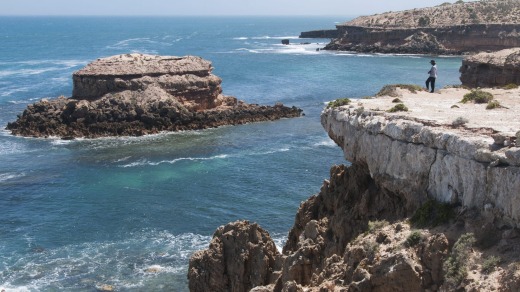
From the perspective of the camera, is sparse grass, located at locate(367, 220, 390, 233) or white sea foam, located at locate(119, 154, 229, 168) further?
white sea foam, located at locate(119, 154, 229, 168)

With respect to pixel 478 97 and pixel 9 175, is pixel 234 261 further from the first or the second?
pixel 9 175

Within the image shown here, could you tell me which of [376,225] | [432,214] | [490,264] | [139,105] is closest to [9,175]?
[139,105]

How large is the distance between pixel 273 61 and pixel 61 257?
97.5 m

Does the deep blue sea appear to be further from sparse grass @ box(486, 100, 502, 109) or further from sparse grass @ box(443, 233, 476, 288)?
sparse grass @ box(443, 233, 476, 288)

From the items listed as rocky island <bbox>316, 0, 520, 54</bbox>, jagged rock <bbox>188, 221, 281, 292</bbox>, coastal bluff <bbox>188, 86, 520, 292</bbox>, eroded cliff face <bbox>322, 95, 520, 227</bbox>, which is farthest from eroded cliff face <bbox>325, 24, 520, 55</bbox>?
eroded cliff face <bbox>322, 95, 520, 227</bbox>

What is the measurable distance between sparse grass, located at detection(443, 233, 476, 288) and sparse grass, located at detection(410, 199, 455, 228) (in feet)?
3.98

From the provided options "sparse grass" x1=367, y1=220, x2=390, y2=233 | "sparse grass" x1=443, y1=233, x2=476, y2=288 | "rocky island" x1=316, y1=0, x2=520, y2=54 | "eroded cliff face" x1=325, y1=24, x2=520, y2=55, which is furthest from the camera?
"rocky island" x1=316, y1=0, x2=520, y2=54

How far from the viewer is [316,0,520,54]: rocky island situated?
430 feet

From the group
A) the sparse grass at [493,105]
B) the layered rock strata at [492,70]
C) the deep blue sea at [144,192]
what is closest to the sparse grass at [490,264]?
the sparse grass at [493,105]

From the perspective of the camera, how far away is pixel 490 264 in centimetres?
1290

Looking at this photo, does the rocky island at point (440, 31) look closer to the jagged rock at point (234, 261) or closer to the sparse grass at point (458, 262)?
the jagged rock at point (234, 261)

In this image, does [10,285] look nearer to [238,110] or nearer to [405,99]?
[405,99]

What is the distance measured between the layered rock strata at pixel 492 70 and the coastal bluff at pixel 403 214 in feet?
40.0

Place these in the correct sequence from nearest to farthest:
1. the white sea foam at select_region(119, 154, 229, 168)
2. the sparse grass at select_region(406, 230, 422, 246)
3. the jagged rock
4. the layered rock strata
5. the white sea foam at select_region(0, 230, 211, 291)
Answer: the sparse grass at select_region(406, 230, 422, 246) < the jagged rock < the white sea foam at select_region(0, 230, 211, 291) < the layered rock strata < the white sea foam at select_region(119, 154, 229, 168)
